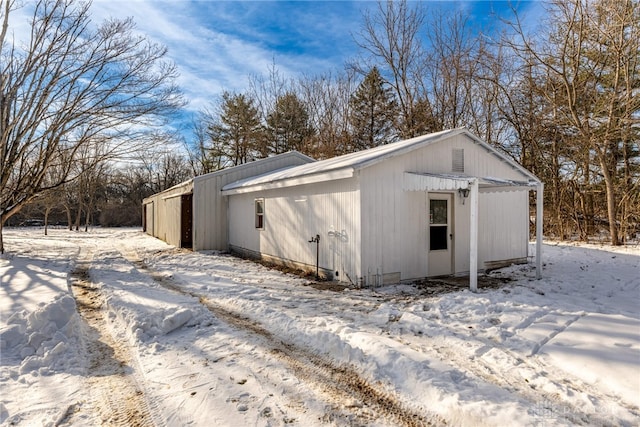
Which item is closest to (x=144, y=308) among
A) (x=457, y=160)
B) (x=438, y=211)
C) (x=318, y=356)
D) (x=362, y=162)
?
(x=318, y=356)

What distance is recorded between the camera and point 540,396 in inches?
115

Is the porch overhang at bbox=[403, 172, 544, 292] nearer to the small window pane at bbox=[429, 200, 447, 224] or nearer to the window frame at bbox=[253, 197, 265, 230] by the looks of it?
the small window pane at bbox=[429, 200, 447, 224]

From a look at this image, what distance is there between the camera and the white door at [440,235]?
7.96 m

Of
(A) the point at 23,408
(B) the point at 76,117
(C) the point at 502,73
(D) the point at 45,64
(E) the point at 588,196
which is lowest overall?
(A) the point at 23,408

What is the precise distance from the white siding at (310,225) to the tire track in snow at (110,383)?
170 inches

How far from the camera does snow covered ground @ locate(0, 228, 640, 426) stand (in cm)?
273

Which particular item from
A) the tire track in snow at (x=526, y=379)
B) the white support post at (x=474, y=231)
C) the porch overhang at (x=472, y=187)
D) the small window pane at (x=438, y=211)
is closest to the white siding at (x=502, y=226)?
the porch overhang at (x=472, y=187)

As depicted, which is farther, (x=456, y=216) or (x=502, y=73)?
(x=502, y=73)

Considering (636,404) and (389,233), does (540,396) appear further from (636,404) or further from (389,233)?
(389,233)

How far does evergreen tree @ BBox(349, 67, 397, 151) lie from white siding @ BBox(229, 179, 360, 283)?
Answer: 38.6 feet

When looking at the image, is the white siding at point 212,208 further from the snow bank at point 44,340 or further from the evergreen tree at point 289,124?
the evergreen tree at point 289,124

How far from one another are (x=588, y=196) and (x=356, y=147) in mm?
11705

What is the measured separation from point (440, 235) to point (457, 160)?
182cm

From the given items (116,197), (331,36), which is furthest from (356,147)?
(116,197)
